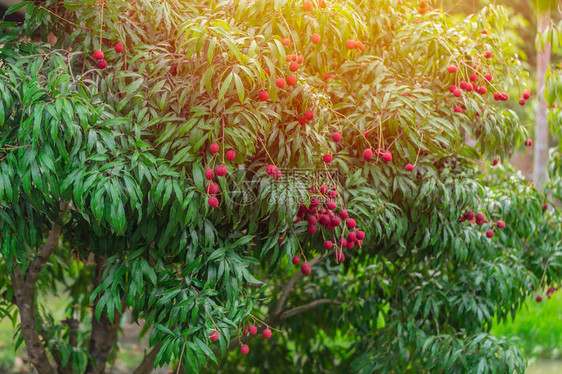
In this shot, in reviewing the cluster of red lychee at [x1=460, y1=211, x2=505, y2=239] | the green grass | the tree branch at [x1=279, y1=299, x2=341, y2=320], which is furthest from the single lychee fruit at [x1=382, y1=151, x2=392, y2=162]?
the green grass

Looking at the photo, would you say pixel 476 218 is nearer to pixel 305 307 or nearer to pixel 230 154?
pixel 305 307

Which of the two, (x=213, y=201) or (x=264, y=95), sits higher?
(x=264, y=95)

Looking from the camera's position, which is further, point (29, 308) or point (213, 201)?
point (29, 308)

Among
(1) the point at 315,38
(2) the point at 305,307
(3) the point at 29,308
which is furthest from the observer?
(2) the point at 305,307

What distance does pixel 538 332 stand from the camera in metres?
5.48

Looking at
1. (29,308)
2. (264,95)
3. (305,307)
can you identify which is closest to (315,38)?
(264,95)

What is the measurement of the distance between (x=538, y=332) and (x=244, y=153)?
183 inches

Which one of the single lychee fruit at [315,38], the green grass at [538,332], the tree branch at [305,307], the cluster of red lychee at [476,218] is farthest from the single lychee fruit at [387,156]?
the green grass at [538,332]

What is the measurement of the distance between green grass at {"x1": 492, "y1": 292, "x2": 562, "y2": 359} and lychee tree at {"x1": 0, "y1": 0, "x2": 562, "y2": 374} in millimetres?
2838

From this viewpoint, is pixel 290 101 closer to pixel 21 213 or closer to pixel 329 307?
pixel 21 213

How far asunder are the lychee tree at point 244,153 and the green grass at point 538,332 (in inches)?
112

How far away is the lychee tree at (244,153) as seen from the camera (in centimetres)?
181

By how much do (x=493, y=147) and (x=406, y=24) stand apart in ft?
2.20

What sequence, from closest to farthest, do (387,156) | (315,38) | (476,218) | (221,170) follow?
1. (221,170)
2. (315,38)
3. (387,156)
4. (476,218)
